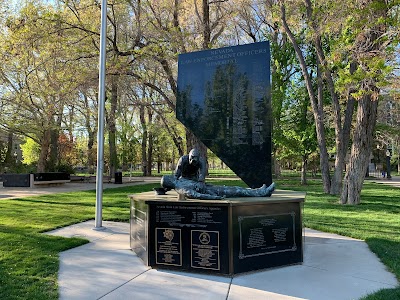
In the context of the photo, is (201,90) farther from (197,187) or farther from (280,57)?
(280,57)

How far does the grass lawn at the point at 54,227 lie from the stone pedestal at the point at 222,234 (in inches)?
60.9

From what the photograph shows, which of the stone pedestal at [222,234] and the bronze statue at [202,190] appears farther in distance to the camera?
the bronze statue at [202,190]

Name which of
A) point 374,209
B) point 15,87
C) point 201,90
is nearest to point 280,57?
point 374,209

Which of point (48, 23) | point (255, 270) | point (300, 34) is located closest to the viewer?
point (255, 270)

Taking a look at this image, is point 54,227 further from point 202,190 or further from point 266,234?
point 266,234

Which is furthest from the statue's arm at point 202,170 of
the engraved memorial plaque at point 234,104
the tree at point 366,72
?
the tree at point 366,72

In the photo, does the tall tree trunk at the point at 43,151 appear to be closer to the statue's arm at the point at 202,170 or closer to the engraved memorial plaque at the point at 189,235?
the statue's arm at the point at 202,170

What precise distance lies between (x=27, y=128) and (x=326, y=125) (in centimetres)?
2218

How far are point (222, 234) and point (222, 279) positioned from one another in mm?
626

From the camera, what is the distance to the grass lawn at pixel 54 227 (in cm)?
474

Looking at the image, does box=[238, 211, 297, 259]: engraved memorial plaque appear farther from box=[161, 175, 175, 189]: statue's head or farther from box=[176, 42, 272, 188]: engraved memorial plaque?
box=[176, 42, 272, 188]: engraved memorial plaque

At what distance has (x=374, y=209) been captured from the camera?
41.7 feet

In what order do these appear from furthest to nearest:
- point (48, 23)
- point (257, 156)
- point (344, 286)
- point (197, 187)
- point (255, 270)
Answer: point (48, 23)
point (257, 156)
point (197, 187)
point (255, 270)
point (344, 286)

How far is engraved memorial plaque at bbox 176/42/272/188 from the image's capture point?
7.29 meters
